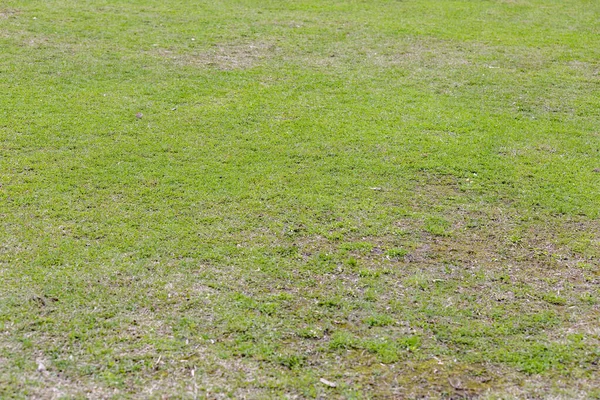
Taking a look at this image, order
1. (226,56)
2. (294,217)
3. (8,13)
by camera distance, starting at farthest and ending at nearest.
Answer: (8,13) < (226,56) < (294,217)

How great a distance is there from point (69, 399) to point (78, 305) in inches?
36.0

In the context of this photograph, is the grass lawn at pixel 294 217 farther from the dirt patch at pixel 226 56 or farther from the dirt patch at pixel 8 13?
the dirt patch at pixel 8 13

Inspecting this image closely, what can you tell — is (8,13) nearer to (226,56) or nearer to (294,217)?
(226,56)

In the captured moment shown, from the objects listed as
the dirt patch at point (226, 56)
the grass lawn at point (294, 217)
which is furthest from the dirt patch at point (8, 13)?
the dirt patch at point (226, 56)

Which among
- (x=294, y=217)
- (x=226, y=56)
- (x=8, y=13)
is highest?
(x=8, y=13)

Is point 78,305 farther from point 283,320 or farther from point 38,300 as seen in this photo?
point 283,320

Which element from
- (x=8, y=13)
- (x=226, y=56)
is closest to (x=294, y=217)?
(x=226, y=56)

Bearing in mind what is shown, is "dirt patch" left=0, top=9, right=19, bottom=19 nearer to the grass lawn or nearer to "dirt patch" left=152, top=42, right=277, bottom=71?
the grass lawn

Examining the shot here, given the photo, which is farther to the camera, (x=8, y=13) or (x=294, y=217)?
(x=8, y=13)

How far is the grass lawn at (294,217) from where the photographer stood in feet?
14.5

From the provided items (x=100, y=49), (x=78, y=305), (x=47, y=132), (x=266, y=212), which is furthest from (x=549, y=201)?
(x=100, y=49)

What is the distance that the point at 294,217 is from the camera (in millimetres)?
6086

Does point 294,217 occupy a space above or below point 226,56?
below

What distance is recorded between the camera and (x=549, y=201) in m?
6.51
